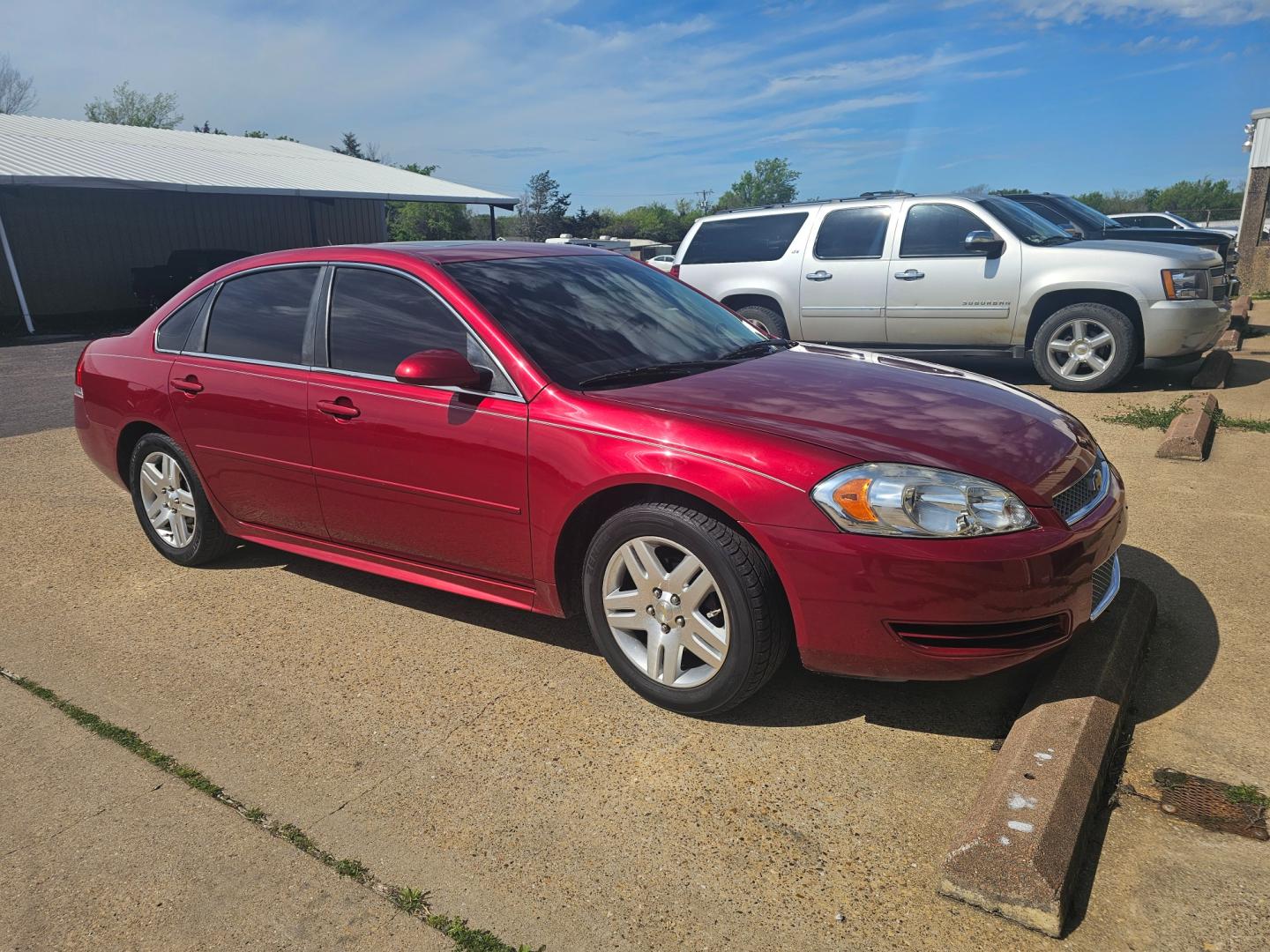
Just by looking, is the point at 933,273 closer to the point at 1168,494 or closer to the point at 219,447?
the point at 1168,494

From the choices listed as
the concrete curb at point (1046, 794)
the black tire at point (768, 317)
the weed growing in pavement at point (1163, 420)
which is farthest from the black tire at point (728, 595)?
the black tire at point (768, 317)

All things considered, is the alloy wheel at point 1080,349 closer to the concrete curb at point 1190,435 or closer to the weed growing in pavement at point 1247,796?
the concrete curb at point 1190,435

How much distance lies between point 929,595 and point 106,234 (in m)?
25.4

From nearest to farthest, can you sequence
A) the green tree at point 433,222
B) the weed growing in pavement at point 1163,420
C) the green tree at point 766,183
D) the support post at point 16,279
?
the weed growing in pavement at point 1163,420 → the support post at point 16,279 → the green tree at point 433,222 → the green tree at point 766,183

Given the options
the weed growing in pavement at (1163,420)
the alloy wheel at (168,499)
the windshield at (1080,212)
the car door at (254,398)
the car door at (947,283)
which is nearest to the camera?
the car door at (254,398)

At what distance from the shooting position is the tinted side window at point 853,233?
9.25 m

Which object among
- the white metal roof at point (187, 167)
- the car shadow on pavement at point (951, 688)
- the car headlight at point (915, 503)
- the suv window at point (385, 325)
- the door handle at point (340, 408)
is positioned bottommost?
the car shadow on pavement at point (951, 688)

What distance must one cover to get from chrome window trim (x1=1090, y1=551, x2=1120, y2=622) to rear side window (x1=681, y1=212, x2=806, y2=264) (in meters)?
6.95

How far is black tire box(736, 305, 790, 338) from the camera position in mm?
9852

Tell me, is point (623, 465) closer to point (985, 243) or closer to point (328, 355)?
point (328, 355)

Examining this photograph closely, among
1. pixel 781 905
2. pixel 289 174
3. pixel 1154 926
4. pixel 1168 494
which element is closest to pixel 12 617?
pixel 781 905

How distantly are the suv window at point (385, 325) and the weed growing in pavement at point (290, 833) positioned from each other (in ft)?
5.22

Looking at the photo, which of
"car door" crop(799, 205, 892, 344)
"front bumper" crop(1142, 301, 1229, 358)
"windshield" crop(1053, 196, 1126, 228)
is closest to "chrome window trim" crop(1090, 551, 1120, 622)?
"front bumper" crop(1142, 301, 1229, 358)

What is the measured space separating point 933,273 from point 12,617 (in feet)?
25.5
